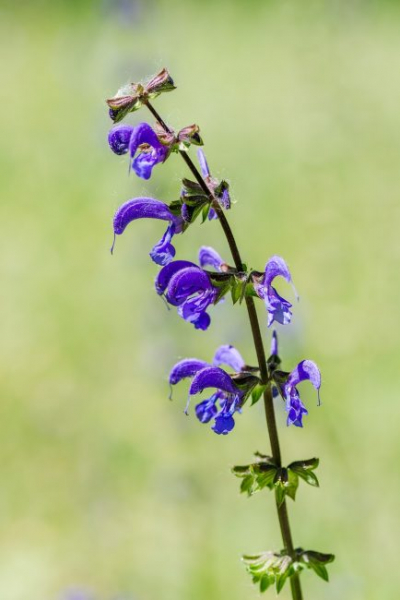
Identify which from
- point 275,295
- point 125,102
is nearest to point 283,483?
point 275,295

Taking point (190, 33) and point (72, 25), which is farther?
point (72, 25)

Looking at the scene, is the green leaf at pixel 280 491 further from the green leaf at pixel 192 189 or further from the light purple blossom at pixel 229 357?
the green leaf at pixel 192 189

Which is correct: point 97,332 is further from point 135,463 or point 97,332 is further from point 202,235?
point 202,235

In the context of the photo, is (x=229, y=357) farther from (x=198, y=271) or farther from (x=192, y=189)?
(x=192, y=189)

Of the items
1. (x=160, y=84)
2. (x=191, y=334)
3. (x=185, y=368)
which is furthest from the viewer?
(x=191, y=334)

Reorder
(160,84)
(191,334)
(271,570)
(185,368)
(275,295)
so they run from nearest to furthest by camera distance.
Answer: (160,84) < (275,295) < (271,570) < (185,368) < (191,334)

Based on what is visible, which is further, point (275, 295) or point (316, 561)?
point (316, 561)

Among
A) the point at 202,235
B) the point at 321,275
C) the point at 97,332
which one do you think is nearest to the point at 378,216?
the point at 321,275

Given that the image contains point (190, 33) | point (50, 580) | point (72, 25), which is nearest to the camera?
point (50, 580)
